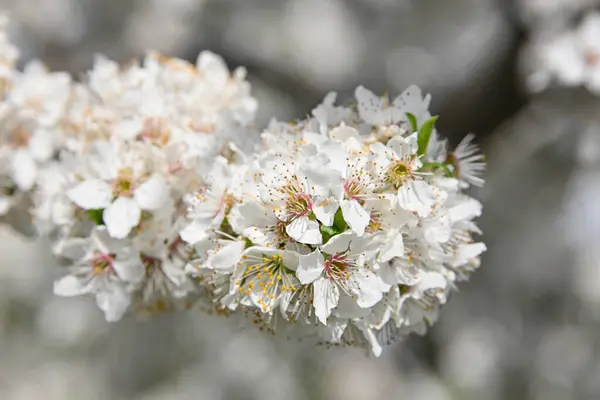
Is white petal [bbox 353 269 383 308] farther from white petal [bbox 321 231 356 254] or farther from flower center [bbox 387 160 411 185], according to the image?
flower center [bbox 387 160 411 185]

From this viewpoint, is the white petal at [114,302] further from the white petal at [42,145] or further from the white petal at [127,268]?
the white petal at [42,145]

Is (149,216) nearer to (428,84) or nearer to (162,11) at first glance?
(428,84)

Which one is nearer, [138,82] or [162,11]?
[138,82]

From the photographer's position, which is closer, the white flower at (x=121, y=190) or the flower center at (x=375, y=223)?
the flower center at (x=375, y=223)

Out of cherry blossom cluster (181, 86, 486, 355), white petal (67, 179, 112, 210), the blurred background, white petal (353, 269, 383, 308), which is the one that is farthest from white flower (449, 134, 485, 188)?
the blurred background

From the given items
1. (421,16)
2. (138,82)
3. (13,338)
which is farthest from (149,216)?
(421,16)

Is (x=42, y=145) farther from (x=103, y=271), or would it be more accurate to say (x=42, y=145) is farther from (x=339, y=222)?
(x=339, y=222)

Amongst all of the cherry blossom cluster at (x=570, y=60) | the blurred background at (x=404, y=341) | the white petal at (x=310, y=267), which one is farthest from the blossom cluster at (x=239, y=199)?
the blurred background at (x=404, y=341)

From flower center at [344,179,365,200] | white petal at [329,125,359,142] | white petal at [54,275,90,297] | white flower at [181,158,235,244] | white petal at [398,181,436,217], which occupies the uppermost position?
white petal at [398,181,436,217]
